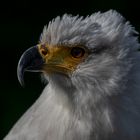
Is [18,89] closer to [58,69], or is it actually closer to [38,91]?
[38,91]

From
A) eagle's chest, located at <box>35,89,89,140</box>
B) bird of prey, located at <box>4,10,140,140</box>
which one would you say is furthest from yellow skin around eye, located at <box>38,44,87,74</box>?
eagle's chest, located at <box>35,89,89,140</box>

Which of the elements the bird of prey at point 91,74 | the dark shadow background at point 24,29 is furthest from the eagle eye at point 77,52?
the dark shadow background at point 24,29

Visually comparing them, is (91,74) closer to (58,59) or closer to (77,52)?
(77,52)

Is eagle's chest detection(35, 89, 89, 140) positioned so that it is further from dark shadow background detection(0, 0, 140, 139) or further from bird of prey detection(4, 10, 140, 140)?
dark shadow background detection(0, 0, 140, 139)

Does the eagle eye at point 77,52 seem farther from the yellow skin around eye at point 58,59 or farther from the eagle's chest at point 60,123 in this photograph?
the eagle's chest at point 60,123

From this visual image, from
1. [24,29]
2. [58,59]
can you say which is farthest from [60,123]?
[24,29]

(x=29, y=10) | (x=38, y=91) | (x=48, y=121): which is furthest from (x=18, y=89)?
(x=48, y=121)
